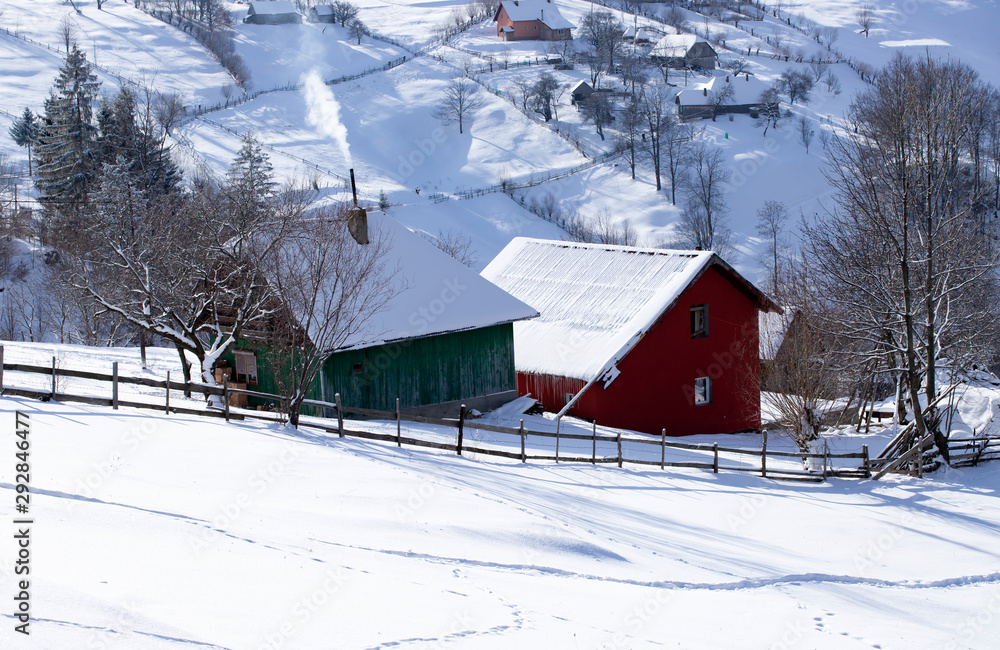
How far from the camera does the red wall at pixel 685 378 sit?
2406cm

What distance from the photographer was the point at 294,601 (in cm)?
839

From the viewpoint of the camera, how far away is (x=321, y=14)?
128875 millimetres

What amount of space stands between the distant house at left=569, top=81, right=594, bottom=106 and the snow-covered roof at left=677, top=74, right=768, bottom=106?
9.61 metres

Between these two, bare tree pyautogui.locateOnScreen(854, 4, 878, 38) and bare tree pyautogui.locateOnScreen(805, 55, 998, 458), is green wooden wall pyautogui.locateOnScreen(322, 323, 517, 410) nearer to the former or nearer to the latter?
bare tree pyautogui.locateOnScreen(805, 55, 998, 458)

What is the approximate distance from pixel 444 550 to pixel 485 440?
8466 millimetres

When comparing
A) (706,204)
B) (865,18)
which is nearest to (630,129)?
(706,204)

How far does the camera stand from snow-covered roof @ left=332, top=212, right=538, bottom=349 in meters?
21.6

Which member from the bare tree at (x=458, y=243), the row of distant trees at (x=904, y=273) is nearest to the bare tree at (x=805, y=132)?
the bare tree at (x=458, y=243)

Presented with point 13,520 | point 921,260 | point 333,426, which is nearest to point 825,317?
point 921,260

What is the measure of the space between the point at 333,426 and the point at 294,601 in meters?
9.81

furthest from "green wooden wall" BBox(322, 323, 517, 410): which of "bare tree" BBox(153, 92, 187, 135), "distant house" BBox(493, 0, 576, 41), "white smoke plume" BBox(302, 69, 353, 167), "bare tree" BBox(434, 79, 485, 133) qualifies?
"distant house" BBox(493, 0, 576, 41)

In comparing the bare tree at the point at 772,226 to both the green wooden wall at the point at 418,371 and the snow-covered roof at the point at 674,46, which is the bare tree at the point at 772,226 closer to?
the green wooden wall at the point at 418,371

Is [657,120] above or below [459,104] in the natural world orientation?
below

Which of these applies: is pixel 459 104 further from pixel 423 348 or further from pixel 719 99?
pixel 423 348
